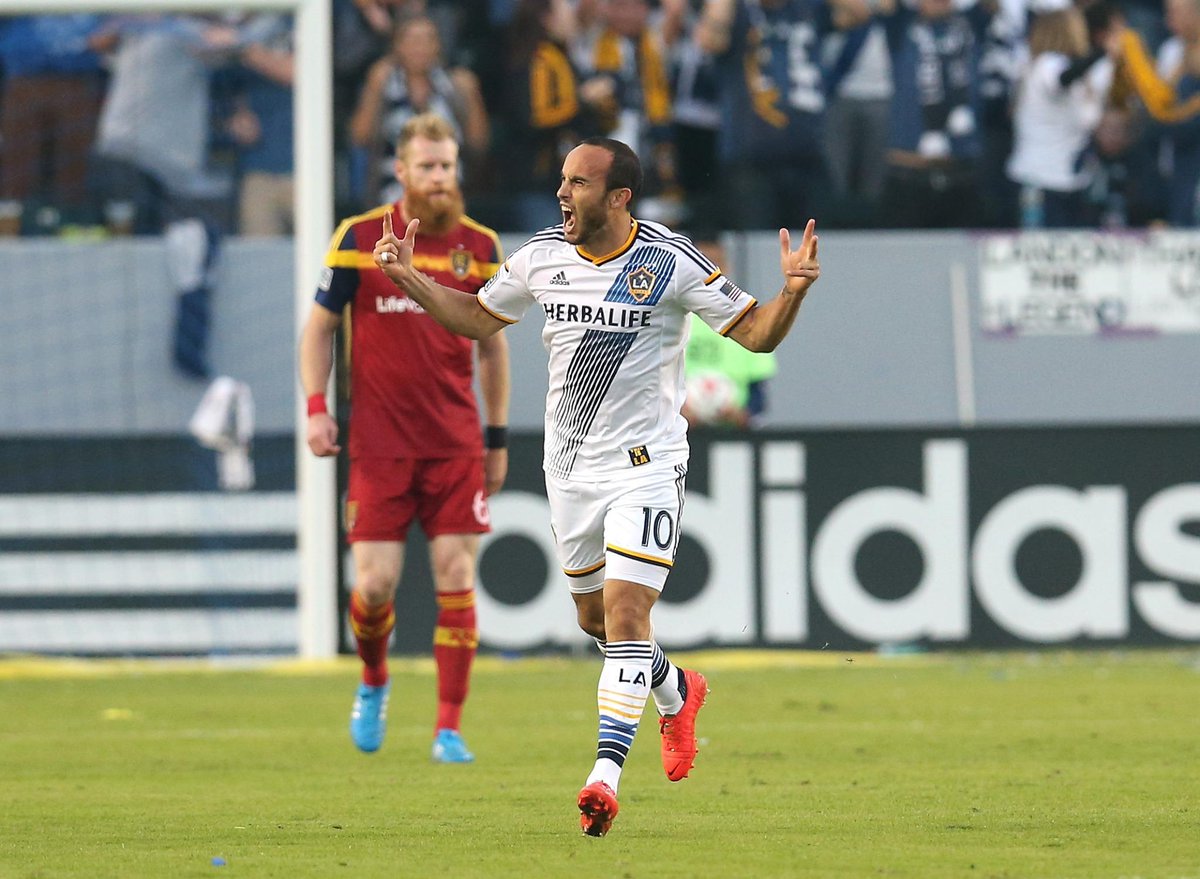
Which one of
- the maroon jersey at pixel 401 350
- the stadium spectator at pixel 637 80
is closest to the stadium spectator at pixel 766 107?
the stadium spectator at pixel 637 80

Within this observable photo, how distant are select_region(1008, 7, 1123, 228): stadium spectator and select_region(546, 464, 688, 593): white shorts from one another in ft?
33.3

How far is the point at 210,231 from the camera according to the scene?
15.5 metres

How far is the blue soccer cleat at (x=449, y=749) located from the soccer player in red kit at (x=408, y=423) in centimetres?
11

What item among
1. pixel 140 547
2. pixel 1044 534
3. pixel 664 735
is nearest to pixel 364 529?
pixel 664 735

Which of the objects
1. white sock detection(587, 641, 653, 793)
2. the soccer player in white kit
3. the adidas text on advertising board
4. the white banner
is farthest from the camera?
the white banner

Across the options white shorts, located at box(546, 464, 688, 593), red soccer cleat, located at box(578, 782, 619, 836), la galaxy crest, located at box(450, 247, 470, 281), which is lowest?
red soccer cleat, located at box(578, 782, 619, 836)

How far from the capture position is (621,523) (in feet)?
21.7

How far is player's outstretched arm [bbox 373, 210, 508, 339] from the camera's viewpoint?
669 cm

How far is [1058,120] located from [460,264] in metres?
8.84

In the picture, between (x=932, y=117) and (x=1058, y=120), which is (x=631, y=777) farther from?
(x=1058, y=120)

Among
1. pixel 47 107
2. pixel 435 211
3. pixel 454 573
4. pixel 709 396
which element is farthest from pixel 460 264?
pixel 47 107

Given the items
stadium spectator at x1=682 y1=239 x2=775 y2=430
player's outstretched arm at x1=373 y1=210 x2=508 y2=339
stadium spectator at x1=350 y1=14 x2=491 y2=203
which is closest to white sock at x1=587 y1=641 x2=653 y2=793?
player's outstretched arm at x1=373 y1=210 x2=508 y2=339

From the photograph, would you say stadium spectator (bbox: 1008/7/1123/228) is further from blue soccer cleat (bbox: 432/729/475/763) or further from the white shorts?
the white shorts

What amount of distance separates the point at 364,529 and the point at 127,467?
5.12 metres
